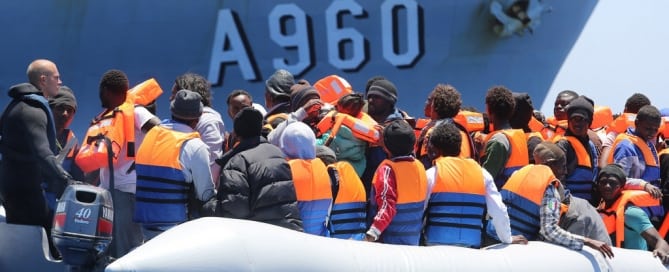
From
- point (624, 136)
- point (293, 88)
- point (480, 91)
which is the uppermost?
point (293, 88)

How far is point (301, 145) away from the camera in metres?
7.29

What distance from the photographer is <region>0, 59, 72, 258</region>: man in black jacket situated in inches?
285

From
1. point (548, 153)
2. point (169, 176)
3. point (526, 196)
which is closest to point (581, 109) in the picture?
point (548, 153)

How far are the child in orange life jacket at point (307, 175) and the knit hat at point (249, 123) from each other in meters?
0.30

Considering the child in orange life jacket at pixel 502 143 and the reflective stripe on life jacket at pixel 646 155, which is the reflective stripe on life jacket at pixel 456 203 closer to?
the child in orange life jacket at pixel 502 143

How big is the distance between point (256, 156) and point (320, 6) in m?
11.1

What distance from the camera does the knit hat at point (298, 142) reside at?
7.29 metres

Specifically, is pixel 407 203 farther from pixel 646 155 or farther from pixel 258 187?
pixel 646 155

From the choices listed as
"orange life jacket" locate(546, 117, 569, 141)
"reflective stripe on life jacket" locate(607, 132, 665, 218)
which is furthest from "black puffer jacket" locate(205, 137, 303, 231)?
"reflective stripe on life jacket" locate(607, 132, 665, 218)

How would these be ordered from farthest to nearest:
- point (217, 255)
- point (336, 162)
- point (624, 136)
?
point (624, 136) < point (336, 162) < point (217, 255)

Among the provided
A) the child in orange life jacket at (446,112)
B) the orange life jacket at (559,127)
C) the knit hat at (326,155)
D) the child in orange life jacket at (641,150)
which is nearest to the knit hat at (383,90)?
the child in orange life jacket at (446,112)

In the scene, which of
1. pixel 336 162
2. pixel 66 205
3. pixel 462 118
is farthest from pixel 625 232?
pixel 66 205

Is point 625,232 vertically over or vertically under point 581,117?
under

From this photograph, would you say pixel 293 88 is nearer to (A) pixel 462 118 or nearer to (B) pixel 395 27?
(A) pixel 462 118
